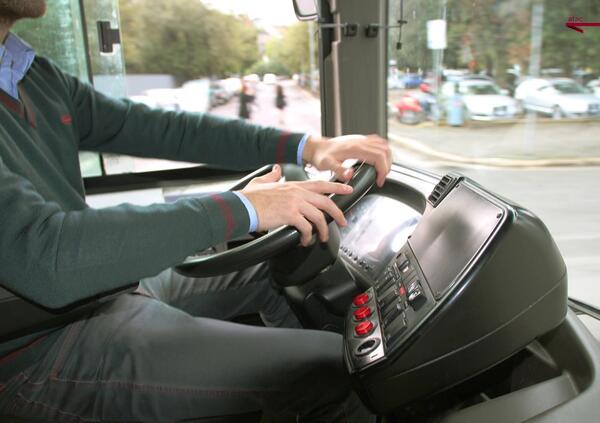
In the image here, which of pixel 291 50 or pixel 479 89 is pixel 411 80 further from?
pixel 291 50

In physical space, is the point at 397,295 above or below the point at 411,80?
below

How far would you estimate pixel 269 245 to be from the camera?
968 mm

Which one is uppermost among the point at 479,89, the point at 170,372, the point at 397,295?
the point at 479,89

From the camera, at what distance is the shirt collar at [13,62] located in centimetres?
102

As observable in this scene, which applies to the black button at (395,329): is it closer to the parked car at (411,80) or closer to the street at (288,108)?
the parked car at (411,80)

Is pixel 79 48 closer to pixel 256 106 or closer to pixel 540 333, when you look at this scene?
pixel 256 106

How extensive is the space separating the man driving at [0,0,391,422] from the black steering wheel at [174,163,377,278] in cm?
3

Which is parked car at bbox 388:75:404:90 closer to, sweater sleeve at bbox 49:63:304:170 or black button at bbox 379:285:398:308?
sweater sleeve at bbox 49:63:304:170

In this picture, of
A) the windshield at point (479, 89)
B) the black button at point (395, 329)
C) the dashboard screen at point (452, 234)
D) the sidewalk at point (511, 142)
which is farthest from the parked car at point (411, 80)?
the black button at point (395, 329)

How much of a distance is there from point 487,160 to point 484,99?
0.60 feet

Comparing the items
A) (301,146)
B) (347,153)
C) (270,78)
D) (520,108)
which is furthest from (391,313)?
(270,78)

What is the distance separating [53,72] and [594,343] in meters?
1.25

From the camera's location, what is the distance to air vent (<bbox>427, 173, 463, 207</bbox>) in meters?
1.05

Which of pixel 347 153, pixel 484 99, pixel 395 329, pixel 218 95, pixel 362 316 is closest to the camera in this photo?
pixel 395 329
